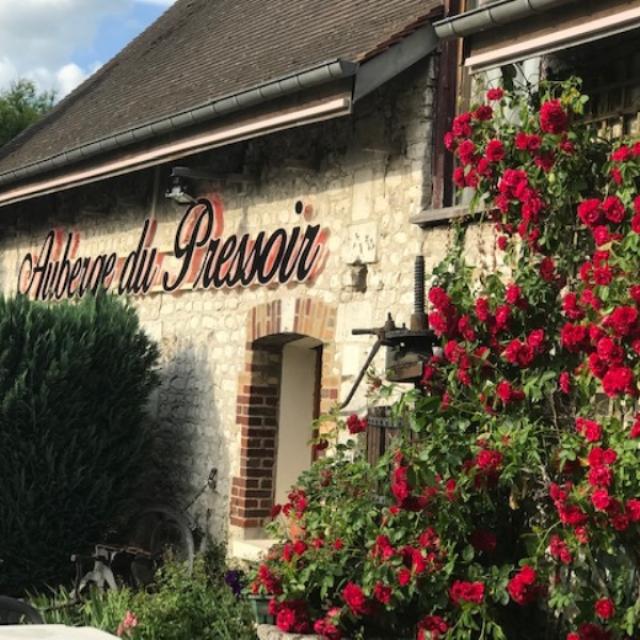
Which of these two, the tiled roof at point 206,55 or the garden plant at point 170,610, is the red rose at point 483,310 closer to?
the tiled roof at point 206,55

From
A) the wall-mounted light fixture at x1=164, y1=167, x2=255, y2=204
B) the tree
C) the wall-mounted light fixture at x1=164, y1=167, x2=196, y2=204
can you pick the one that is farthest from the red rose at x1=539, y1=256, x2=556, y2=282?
the tree

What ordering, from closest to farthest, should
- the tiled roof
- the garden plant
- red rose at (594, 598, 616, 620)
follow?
red rose at (594, 598, 616, 620) → the garden plant → the tiled roof

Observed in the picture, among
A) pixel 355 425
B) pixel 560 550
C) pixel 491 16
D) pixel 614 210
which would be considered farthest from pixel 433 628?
pixel 491 16

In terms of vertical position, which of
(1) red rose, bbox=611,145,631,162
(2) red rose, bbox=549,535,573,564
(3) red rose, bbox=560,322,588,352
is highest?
(1) red rose, bbox=611,145,631,162

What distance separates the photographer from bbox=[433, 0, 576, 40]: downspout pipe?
507cm

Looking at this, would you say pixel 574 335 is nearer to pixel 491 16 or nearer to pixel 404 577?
pixel 404 577

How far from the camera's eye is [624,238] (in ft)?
16.9

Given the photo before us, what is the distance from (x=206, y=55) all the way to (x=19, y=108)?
16.7 meters

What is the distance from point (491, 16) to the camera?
17.3 feet

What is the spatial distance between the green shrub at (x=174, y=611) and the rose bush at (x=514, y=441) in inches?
31.2

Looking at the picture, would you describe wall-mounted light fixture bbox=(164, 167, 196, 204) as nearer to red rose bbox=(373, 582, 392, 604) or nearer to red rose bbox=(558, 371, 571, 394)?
red rose bbox=(558, 371, 571, 394)

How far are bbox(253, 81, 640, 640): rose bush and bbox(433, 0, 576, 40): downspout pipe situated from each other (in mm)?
Result: 406

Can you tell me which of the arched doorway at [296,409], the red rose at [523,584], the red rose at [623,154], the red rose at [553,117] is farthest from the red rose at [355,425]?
the arched doorway at [296,409]

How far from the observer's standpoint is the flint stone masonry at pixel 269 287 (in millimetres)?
7062
